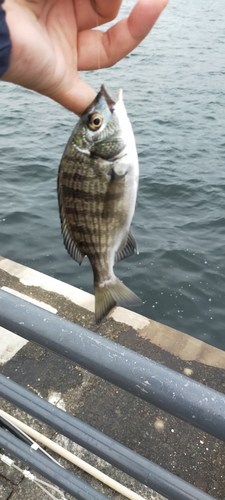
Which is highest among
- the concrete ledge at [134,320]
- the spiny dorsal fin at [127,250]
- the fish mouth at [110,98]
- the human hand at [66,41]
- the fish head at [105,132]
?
the human hand at [66,41]

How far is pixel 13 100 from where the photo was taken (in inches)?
543

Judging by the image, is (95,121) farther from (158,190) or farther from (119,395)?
(158,190)

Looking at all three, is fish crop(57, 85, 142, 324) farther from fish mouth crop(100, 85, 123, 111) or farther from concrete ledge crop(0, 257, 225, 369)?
concrete ledge crop(0, 257, 225, 369)

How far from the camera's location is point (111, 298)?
6.09 feet

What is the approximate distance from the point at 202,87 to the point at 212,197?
7.52m

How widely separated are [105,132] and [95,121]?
0.21 ft

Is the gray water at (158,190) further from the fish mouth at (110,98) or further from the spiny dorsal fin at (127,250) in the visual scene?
the fish mouth at (110,98)

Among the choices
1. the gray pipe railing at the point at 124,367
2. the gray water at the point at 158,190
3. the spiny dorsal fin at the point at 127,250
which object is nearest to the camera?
the gray pipe railing at the point at 124,367

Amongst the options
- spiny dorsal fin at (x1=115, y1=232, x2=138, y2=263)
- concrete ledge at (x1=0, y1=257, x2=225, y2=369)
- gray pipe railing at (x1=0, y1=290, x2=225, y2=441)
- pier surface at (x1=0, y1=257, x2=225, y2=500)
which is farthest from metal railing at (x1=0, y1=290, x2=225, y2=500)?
concrete ledge at (x1=0, y1=257, x2=225, y2=369)

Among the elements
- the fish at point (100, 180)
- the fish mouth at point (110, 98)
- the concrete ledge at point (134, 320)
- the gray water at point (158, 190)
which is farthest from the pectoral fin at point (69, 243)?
the gray water at point (158, 190)

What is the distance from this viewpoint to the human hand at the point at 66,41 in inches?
60.4

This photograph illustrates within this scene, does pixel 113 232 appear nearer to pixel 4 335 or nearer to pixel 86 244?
pixel 86 244

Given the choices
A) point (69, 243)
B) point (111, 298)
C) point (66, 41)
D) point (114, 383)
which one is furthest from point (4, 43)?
point (114, 383)

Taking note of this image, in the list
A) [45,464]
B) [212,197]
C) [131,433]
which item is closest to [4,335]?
[131,433]
